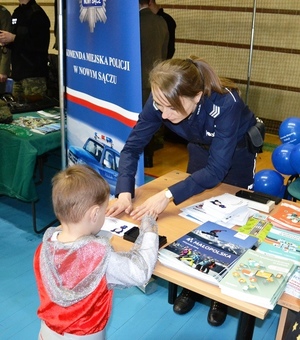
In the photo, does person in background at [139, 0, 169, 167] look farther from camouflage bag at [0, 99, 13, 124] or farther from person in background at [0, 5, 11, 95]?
person in background at [0, 5, 11, 95]

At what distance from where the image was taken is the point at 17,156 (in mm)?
3025

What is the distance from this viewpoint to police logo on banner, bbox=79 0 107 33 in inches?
93.6

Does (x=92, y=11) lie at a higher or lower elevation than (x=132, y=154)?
higher

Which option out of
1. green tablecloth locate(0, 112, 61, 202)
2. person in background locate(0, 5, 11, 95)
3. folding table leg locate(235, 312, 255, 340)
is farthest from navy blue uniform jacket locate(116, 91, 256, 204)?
person in background locate(0, 5, 11, 95)

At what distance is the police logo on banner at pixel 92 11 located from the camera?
7.80 feet

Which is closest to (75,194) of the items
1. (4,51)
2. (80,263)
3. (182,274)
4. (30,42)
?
(80,263)

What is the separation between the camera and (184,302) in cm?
229

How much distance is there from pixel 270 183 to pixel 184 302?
3.57 feet

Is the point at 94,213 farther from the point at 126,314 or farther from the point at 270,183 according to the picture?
the point at 270,183

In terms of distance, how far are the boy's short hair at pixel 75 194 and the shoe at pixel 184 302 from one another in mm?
1273

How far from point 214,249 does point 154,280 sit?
1227 mm

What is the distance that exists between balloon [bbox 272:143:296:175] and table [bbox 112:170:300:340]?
3.45 ft

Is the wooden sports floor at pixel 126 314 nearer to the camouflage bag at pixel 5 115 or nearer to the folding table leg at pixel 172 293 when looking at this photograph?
the folding table leg at pixel 172 293

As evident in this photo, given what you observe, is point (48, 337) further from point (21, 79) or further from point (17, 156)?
point (21, 79)
